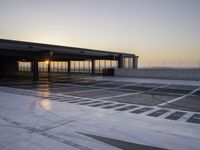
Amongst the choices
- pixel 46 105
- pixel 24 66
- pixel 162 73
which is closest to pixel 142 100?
pixel 46 105

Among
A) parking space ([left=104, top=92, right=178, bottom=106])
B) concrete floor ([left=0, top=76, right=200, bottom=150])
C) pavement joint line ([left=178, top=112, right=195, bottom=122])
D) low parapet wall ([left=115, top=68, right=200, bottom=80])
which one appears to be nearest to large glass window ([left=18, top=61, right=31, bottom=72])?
low parapet wall ([left=115, top=68, right=200, bottom=80])

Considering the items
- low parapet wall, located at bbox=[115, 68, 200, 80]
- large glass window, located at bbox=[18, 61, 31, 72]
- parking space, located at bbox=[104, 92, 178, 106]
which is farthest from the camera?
large glass window, located at bbox=[18, 61, 31, 72]

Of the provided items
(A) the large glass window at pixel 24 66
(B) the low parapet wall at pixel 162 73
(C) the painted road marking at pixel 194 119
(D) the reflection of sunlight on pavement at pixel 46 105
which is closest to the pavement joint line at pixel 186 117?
(C) the painted road marking at pixel 194 119

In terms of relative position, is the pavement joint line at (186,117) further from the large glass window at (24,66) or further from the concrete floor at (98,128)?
the large glass window at (24,66)

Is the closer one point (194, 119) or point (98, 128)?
point (98, 128)

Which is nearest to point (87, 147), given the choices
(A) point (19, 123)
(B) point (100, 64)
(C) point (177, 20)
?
(A) point (19, 123)

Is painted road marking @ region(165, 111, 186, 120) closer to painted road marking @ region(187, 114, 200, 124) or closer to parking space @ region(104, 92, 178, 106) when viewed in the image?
painted road marking @ region(187, 114, 200, 124)

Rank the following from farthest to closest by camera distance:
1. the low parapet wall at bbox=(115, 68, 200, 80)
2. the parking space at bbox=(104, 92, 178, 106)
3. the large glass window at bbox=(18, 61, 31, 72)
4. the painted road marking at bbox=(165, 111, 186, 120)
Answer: the large glass window at bbox=(18, 61, 31, 72) → the low parapet wall at bbox=(115, 68, 200, 80) → the parking space at bbox=(104, 92, 178, 106) → the painted road marking at bbox=(165, 111, 186, 120)

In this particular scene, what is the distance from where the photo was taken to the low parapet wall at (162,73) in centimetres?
3206

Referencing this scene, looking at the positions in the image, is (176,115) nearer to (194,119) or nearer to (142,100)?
(194,119)

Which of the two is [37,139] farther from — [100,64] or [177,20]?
[100,64]

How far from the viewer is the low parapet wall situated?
105 ft

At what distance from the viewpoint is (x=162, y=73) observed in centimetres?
3519

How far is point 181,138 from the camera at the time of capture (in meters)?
6.16
